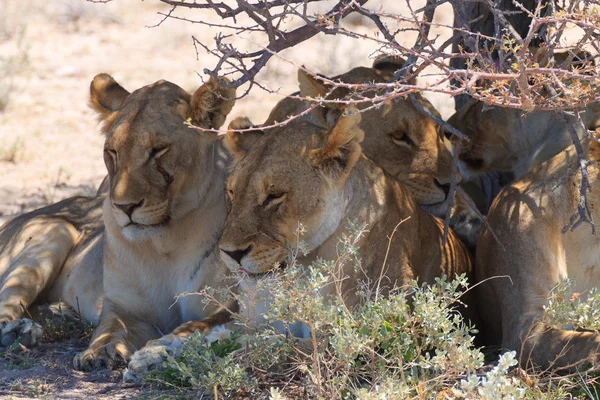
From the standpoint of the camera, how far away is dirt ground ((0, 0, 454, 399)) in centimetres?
792

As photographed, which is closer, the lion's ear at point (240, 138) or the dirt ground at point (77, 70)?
the lion's ear at point (240, 138)

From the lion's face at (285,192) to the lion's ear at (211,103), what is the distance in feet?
1.90

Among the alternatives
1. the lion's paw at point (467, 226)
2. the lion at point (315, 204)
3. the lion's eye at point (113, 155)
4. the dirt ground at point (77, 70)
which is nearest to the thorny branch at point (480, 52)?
the lion at point (315, 204)

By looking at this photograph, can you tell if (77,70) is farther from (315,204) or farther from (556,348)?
(556,348)

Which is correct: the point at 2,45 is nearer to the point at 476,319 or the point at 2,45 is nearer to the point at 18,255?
the point at 18,255

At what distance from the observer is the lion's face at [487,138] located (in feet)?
17.0

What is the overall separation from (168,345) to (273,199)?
0.77 meters

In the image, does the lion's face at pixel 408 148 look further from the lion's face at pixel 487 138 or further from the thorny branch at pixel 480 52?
the thorny branch at pixel 480 52

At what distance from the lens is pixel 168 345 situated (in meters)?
4.05

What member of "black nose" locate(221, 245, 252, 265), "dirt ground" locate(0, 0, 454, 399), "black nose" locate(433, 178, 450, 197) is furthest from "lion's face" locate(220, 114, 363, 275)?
"dirt ground" locate(0, 0, 454, 399)

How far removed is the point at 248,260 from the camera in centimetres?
371

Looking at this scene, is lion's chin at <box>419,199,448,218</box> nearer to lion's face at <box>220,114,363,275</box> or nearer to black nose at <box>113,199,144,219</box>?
lion's face at <box>220,114,363,275</box>

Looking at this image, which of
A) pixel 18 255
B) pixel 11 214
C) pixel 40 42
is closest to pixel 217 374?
pixel 18 255

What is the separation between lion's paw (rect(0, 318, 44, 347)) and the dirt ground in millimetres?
2355
